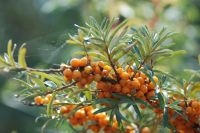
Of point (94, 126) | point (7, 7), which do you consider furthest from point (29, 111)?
point (7, 7)

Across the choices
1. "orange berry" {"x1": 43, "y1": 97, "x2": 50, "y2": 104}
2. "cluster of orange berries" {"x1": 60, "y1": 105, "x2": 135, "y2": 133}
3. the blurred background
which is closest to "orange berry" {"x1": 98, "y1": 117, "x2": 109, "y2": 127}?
"cluster of orange berries" {"x1": 60, "y1": 105, "x2": 135, "y2": 133}

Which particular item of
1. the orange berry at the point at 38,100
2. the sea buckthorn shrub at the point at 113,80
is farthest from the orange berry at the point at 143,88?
the orange berry at the point at 38,100

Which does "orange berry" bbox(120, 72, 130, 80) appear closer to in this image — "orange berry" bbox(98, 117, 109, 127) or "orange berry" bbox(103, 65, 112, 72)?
"orange berry" bbox(103, 65, 112, 72)

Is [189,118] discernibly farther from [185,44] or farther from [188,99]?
[185,44]

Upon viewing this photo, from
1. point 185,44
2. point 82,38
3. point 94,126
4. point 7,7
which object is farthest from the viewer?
point 7,7

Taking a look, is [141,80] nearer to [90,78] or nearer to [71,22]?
[90,78]

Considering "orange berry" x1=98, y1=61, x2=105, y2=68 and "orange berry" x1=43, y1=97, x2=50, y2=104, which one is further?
"orange berry" x1=43, y1=97, x2=50, y2=104
